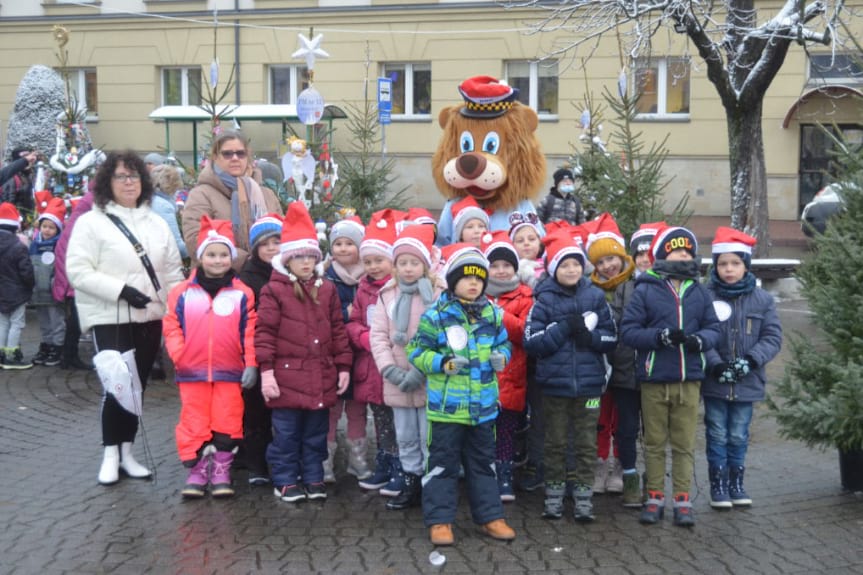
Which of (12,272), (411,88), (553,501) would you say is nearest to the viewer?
(553,501)

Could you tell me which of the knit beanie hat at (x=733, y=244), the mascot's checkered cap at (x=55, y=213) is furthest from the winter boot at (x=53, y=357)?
the knit beanie hat at (x=733, y=244)

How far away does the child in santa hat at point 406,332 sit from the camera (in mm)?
6215

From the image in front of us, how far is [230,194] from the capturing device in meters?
7.44

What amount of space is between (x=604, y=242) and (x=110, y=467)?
350cm

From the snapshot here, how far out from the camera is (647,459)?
245 inches

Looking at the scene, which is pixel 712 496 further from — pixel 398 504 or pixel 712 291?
pixel 398 504

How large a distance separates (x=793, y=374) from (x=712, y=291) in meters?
0.77

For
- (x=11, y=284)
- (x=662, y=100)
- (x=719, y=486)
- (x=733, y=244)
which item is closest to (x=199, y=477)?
(x=719, y=486)

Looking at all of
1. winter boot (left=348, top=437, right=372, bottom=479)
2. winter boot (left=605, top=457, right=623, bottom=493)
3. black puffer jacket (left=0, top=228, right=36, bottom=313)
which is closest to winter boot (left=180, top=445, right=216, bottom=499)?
winter boot (left=348, top=437, right=372, bottom=479)

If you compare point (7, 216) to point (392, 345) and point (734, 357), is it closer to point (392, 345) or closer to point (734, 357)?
point (392, 345)

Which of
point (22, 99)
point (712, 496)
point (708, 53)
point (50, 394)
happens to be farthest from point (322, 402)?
point (22, 99)

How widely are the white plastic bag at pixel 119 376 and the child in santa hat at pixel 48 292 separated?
4.56 metres

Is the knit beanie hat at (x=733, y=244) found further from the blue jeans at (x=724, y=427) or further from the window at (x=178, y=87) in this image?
the window at (x=178, y=87)

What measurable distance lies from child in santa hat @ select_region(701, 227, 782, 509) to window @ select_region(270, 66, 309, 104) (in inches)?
962
